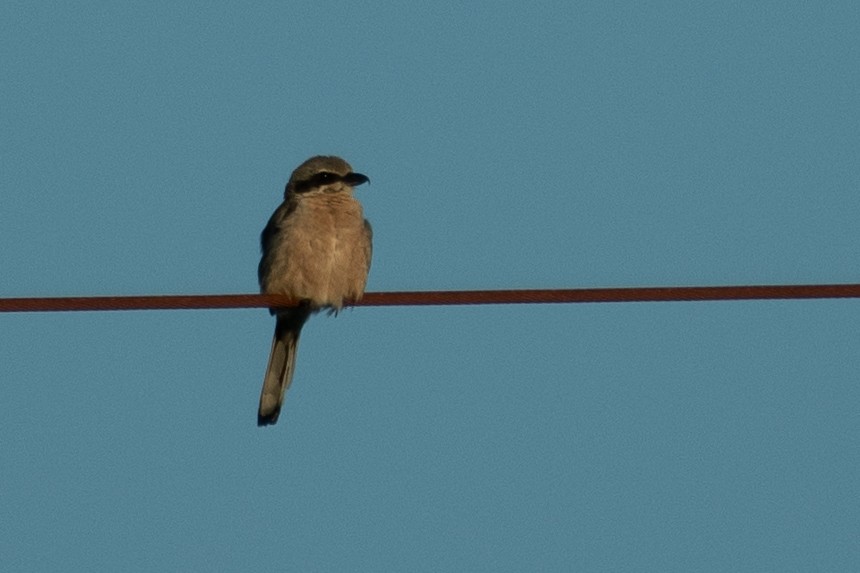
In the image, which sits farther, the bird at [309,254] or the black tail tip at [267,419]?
the black tail tip at [267,419]

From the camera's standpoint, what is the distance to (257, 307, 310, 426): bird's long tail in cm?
1073

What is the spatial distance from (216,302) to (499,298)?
1.32 meters

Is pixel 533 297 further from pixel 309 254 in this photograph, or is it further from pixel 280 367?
pixel 280 367

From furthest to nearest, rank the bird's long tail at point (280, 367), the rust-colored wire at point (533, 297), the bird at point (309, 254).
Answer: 1. the bird's long tail at point (280, 367)
2. the bird at point (309, 254)
3. the rust-colored wire at point (533, 297)

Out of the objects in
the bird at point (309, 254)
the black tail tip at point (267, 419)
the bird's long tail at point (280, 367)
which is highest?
the bird at point (309, 254)

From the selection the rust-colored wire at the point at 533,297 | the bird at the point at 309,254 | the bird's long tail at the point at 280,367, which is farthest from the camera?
the bird's long tail at the point at 280,367

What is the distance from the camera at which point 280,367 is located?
425 inches

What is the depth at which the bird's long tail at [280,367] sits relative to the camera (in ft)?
35.2

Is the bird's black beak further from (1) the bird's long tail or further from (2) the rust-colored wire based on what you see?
(2) the rust-colored wire

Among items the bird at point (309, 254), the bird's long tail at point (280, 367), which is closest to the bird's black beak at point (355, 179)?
the bird at point (309, 254)

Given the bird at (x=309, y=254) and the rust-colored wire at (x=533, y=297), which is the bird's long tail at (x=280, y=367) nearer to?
the bird at (x=309, y=254)

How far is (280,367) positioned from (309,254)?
0.91 m

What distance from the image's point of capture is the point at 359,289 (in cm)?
1043

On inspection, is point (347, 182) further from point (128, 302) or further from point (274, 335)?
point (128, 302)
